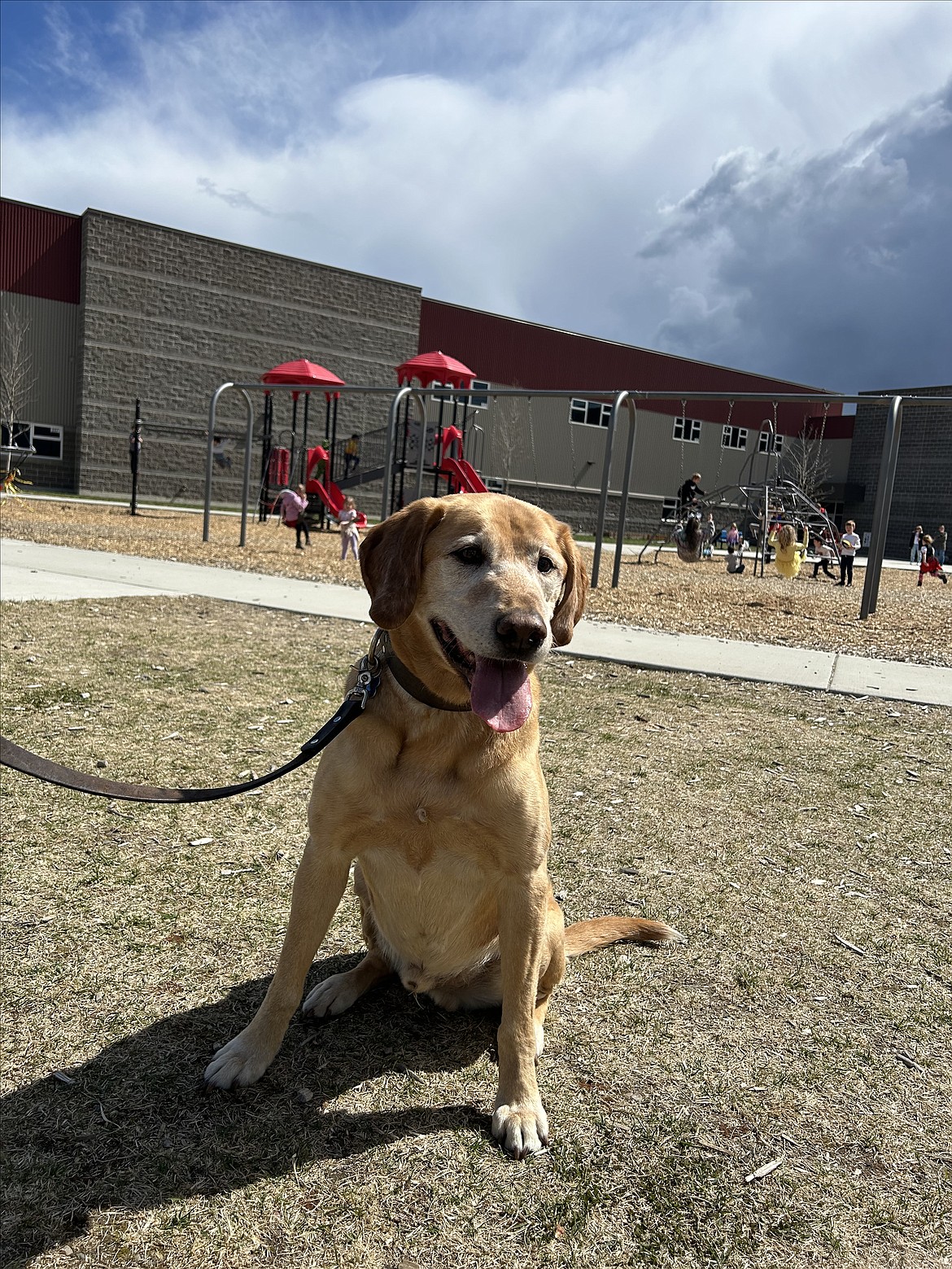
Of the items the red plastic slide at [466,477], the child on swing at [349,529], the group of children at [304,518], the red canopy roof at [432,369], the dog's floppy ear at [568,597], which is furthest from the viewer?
the red canopy roof at [432,369]

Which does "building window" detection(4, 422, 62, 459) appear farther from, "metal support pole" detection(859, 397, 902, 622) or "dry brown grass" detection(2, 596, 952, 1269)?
"dry brown grass" detection(2, 596, 952, 1269)

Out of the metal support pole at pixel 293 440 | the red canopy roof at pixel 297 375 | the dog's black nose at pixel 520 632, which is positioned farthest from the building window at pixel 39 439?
the dog's black nose at pixel 520 632

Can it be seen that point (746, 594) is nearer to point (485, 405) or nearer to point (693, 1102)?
point (693, 1102)

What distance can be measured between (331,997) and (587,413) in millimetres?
35672

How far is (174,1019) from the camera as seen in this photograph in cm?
230

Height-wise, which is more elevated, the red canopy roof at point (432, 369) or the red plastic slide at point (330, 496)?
the red canopy roof at point (432, 369)

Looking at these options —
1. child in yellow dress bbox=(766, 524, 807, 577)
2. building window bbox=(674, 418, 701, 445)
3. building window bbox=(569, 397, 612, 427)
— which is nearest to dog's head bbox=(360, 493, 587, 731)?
child in yellow dress bbox=(766, 524, 807, 577)

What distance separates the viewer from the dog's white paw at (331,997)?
2391 mm

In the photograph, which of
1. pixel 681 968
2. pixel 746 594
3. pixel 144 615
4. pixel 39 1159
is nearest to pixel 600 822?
pixel 681 968

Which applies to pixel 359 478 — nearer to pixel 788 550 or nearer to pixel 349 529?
pixel 349 529

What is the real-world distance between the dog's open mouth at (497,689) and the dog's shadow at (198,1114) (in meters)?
0.94

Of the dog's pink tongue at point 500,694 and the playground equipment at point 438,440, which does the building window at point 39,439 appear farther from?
the dog's pink tongue at point 500,694

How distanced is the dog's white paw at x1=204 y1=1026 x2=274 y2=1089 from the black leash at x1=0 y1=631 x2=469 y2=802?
592 mm

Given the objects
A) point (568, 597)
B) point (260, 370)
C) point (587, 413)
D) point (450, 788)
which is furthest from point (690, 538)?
point (587, 413)
